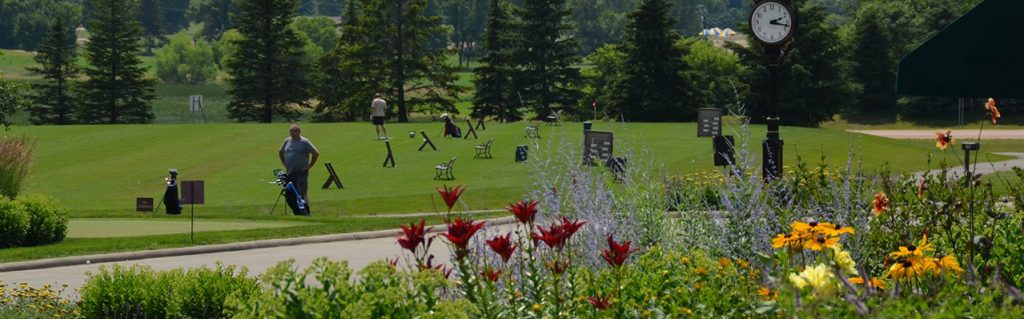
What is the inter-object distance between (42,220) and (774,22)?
10.4 metres

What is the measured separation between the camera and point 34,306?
483 inches

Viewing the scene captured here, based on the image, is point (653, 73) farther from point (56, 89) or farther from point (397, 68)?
point (56, 89)

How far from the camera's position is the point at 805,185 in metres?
15.1

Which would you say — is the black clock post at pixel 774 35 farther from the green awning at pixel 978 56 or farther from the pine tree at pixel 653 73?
the pine tree at pixel 653 73

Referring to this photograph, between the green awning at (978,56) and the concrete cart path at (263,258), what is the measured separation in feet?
24.4

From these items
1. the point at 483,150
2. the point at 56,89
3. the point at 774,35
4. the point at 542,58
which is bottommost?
the point at 483,150

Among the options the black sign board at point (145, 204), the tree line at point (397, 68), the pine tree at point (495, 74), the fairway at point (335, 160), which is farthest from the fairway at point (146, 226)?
the pine tree at point (495, 74)

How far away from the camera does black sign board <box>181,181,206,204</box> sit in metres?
19.8

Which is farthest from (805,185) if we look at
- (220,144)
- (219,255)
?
(220,144)

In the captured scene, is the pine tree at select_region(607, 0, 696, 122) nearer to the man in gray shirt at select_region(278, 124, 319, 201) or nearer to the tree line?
the tree line

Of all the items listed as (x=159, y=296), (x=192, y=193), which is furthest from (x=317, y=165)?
(x=159, y=296)

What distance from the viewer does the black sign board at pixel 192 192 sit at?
19.8m

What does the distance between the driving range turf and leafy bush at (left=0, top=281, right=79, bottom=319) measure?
529 centimetres

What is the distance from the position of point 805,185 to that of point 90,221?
13665 mm
